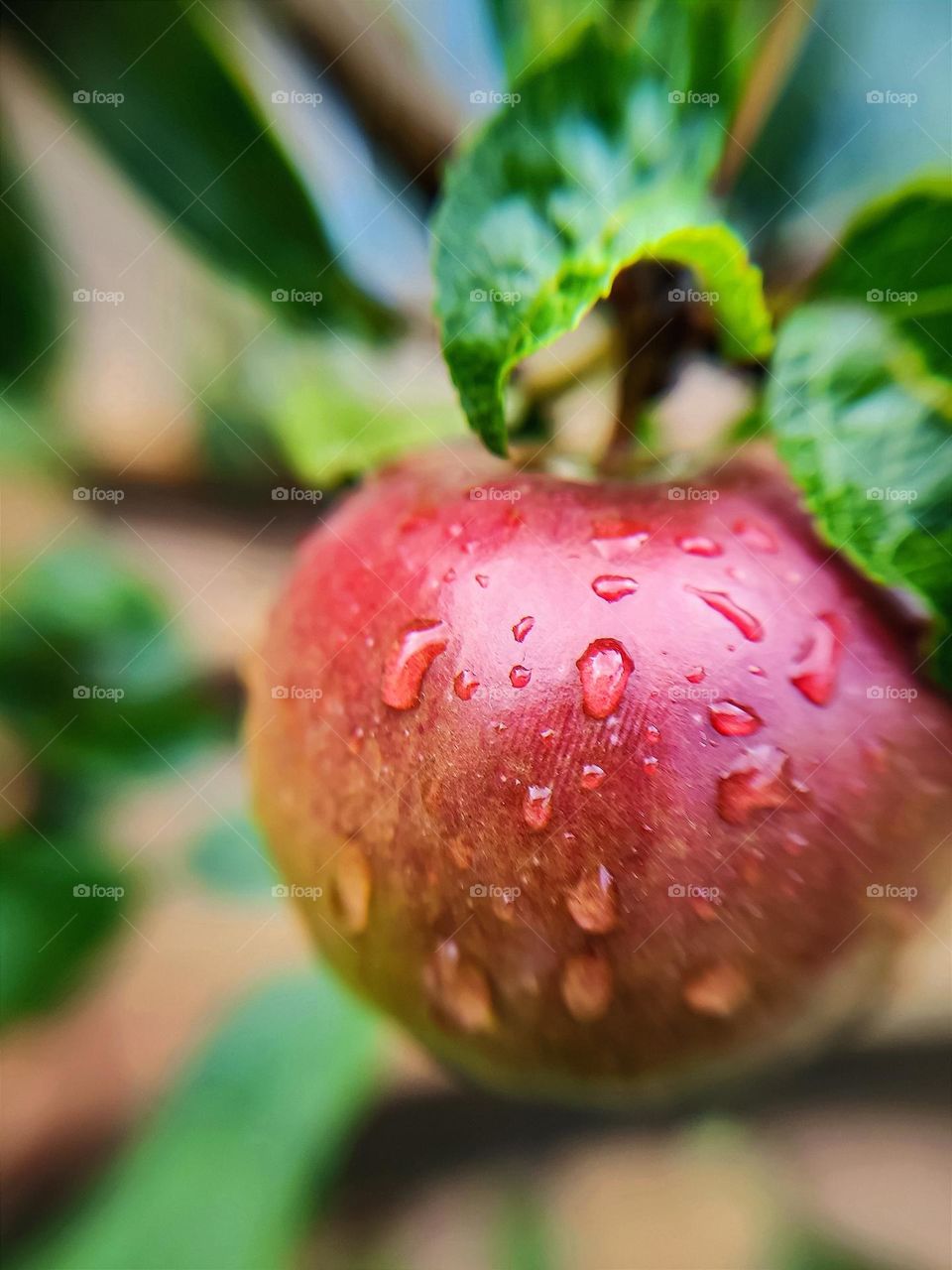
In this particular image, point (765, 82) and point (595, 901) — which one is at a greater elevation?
point (765, 82)

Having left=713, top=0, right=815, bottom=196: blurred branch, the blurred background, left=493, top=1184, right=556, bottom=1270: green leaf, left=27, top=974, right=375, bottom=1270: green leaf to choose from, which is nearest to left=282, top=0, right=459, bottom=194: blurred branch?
the blurred background

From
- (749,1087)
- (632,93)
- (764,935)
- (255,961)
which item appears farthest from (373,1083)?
(632,93)

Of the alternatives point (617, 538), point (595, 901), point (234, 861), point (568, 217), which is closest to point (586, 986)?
point (595, 901)

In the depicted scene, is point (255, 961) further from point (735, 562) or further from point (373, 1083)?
point (735, 562)

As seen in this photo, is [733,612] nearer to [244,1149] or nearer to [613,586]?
[613,586]

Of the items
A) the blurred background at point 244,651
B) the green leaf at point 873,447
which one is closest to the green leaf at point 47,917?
the blurred background at point 244,651

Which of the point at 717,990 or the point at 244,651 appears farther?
the point at 244,651

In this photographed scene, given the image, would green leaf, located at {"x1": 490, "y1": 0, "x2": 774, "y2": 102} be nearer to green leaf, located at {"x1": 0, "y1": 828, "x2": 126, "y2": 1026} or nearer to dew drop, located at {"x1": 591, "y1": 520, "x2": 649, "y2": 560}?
dew drop, located at {"x1": 591, "y1": 520, "x2": 649, "y2": 560}
